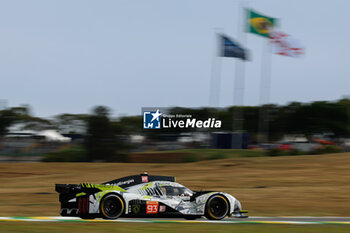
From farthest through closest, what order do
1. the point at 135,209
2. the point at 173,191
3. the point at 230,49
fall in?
the point at 230,49 → the point at 173,191 → the point at 135,209

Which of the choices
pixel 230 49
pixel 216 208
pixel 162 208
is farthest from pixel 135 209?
pixel 230 49

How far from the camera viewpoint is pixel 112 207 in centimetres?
1097

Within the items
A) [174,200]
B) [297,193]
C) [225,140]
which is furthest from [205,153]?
[174,200]

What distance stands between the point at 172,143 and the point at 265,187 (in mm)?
31827

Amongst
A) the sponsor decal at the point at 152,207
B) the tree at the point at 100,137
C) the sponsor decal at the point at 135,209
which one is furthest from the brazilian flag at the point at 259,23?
the sponsor decal at the point at 135,209

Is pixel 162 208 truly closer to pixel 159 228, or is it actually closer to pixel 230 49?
pixel 159 228

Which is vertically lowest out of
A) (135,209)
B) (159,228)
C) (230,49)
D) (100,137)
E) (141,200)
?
(159,228)

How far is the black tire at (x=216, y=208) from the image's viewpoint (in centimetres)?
1168

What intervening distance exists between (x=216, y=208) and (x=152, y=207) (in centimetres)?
151

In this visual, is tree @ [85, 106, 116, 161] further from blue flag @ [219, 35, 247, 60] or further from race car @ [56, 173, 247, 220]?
race car @ [56, 173, 247, 220]

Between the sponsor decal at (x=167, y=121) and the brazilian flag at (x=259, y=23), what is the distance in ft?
35.9

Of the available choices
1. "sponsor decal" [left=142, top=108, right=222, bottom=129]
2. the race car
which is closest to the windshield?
the race car

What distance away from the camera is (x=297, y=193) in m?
20.6

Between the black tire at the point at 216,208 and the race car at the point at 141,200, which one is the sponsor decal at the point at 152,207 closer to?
the race car at the point at 141,200
